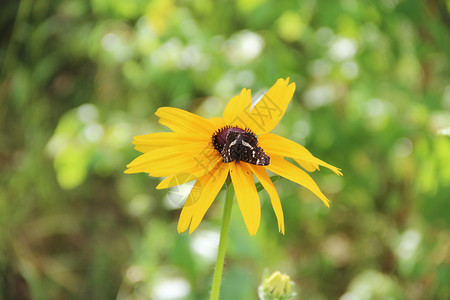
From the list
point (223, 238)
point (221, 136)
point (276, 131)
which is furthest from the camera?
point (276, 131)

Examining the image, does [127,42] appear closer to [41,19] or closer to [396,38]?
[396,38]

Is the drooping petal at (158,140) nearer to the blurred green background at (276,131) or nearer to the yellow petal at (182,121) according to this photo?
the yellow petal at (182,121)

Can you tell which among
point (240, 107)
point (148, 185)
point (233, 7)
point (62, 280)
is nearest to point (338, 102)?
point (233, 7)

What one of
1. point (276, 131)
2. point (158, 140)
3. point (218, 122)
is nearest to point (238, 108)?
point (218, 122)

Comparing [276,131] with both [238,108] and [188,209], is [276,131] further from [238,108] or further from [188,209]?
[188,209]

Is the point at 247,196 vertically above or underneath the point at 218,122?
underneath

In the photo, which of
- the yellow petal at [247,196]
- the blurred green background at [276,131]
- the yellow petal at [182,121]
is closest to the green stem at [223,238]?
the yellow petal at [247,196]

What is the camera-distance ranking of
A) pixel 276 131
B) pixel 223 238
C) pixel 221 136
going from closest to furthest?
pixel 223 238 → pixel 221 136 → pixel 276 131
